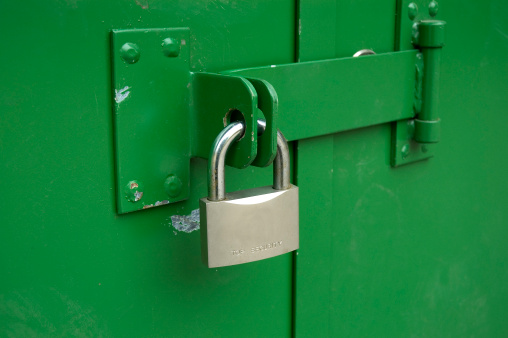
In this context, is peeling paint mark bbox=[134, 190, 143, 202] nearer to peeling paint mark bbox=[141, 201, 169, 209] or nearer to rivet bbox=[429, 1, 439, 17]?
peeling paint mark bbox=[141, 201, 169, 209]

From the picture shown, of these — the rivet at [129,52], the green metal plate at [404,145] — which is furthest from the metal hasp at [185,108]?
the green metal plate at [404,145]

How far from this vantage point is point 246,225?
768 mm

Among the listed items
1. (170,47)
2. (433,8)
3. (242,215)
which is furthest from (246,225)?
(433,8)

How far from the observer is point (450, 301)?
Result: 1.39m

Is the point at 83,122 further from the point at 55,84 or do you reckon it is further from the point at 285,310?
the point at 285,310

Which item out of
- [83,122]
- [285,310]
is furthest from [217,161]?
[285,310]

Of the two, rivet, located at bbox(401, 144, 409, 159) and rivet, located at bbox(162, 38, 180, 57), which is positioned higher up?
rivet, located at bbox(162, 38, 180, 57)

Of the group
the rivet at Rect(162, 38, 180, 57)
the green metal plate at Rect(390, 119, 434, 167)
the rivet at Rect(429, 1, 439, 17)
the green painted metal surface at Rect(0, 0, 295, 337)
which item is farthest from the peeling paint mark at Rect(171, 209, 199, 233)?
the rivet at Rect(429, 1, 439, 17)

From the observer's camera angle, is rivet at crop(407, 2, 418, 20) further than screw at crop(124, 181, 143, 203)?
Yes

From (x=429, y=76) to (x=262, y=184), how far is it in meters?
0.39

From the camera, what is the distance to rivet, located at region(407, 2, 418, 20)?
1135mm

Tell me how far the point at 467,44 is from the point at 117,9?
767mm

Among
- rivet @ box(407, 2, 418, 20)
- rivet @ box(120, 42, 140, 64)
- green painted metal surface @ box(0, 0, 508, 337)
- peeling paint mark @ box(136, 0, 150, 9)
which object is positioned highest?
peeling paint mark @ box(136, 0, 150, 9)

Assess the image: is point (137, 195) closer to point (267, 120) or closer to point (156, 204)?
point (156, 204)
